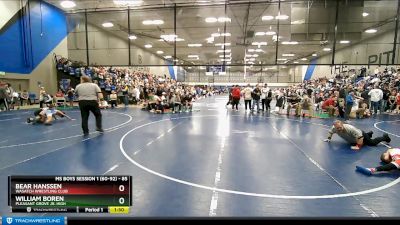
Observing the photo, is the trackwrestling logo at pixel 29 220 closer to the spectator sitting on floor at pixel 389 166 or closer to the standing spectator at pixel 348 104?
the spectator sitting on floor at pixel 389 166

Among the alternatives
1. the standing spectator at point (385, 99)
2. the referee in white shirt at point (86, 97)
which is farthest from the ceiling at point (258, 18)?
the referee in white shirt at point (86, 97)

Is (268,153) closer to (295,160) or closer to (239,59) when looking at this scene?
(295,160)

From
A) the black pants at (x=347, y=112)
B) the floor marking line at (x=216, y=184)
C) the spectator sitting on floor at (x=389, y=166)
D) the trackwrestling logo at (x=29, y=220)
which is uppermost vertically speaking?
the trackwrestling logo at (x=29, y=220)

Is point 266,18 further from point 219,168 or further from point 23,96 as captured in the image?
point 219,168

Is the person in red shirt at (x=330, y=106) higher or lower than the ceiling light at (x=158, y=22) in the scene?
lower

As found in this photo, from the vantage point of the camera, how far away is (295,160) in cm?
544

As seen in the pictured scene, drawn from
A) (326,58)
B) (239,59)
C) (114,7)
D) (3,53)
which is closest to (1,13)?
(3,53)

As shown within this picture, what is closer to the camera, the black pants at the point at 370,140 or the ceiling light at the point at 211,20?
the black pants at the point at 370,140

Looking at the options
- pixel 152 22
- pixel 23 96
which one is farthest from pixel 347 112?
pixel 23 96
